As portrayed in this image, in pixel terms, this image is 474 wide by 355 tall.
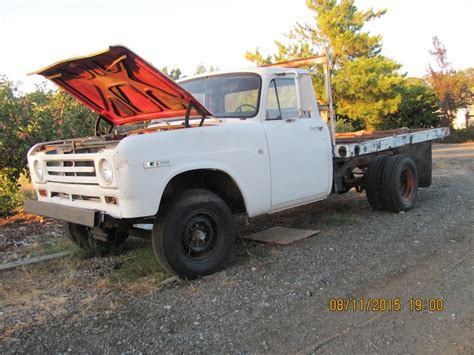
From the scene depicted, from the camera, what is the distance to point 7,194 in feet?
25.0

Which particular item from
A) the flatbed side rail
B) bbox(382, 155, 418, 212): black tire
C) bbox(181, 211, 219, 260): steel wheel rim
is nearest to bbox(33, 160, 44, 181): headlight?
bbox(181, 211, 219, 260): steel wheel rim

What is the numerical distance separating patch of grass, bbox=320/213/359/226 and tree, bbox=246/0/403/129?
13329 mm

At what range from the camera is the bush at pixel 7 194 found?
24.6ft

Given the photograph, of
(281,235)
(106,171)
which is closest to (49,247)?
(106,171)

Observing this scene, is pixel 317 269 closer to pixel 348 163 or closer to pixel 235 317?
pixel 235 317

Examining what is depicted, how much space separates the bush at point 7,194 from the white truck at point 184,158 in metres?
2.75

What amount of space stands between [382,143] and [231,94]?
2.60 metres

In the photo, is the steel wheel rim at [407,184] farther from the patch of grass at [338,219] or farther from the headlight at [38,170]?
the headlight at [38,170]

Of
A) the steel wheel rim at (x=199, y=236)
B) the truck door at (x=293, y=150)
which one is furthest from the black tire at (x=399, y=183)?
the steel wheel rim at (x=199, y=236)

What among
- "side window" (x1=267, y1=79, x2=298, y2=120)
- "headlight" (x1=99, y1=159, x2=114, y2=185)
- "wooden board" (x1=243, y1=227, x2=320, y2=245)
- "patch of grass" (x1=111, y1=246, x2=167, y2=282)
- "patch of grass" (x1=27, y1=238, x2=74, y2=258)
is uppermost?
"side window" (x1=267, y1=79, x2=298, y2=120)

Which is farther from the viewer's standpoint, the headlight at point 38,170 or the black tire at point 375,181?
the black tire at point 375,181

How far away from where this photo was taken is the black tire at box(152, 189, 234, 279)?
4137 mm

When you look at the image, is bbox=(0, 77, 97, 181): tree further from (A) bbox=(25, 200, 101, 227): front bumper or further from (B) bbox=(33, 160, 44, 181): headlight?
(A) bbox=(25, 200, 101, 227): front bumper

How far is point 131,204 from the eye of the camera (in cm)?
386
